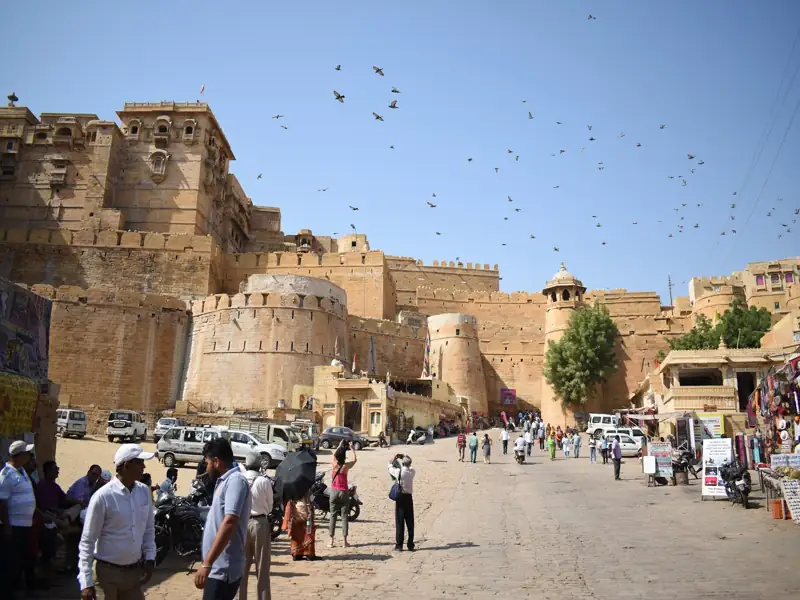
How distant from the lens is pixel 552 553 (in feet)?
23.6

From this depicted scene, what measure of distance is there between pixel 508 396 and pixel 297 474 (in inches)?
1533

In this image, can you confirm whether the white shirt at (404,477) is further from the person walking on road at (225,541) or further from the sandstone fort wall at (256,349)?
the sandstone fort wall at (256,349)

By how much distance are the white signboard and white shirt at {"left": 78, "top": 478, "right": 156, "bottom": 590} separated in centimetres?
990

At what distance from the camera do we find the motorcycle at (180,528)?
6.88 m

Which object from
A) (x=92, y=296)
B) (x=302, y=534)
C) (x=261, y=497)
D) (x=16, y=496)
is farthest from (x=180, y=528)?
(x=92, y=296)

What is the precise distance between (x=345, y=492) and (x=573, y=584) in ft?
10.0

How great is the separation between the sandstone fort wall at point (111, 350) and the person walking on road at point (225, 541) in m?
29.5

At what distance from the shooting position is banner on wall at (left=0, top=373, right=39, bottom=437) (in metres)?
7.62

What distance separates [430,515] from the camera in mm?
10266

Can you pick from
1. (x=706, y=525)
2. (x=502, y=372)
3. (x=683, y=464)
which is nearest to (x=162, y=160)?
(x=502, y=372)

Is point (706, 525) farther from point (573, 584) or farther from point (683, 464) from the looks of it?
point (683, 464)

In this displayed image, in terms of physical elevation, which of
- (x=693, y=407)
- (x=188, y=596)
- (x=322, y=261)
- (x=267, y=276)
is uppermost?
(x=322, y=261)

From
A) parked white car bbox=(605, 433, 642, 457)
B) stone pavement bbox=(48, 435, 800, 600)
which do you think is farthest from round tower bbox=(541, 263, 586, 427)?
stone pavement bbox=(48, 435, 800, 600)

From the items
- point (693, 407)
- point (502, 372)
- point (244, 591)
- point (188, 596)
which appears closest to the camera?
point (244, 591)
